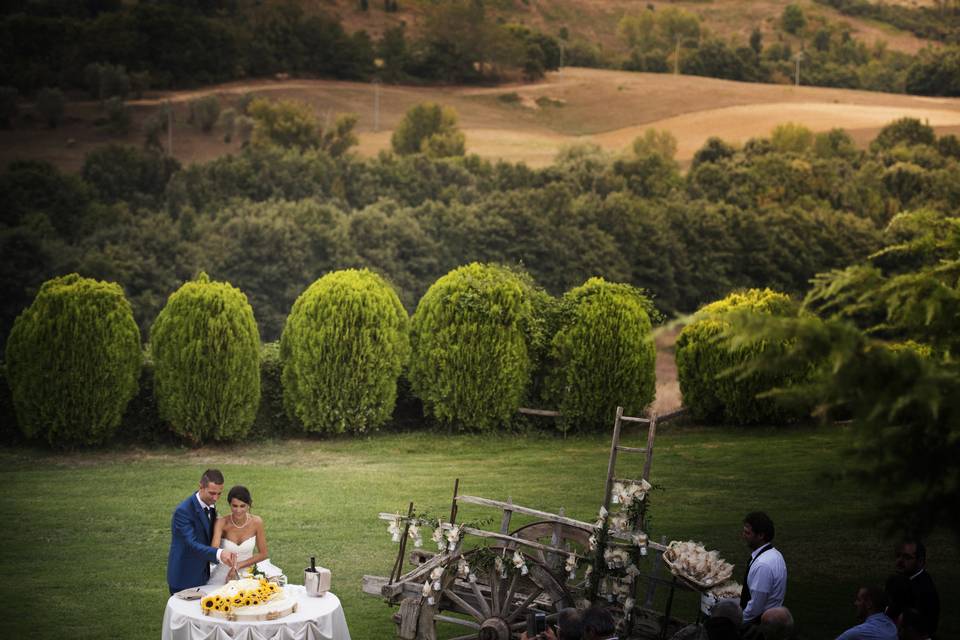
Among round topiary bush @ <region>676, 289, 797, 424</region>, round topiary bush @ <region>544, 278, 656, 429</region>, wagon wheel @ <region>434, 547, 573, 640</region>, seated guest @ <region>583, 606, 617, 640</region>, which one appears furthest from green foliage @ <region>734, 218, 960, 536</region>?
round topiary bush @ <region>676, 289, 797, 424</region>

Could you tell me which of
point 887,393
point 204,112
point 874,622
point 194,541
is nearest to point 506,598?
point 194,541

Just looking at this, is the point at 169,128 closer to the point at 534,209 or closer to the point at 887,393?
the point at 534,209

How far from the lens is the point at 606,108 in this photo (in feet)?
97.6

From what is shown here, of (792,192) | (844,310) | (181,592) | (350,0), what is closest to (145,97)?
(350,0)

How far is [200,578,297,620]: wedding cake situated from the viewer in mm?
8133

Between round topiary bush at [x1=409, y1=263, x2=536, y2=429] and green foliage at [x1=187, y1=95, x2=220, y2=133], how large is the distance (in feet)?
37.7

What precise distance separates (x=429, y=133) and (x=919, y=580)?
22.6 meters

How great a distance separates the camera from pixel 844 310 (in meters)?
5.98

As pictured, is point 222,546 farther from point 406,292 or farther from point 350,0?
point 350,0

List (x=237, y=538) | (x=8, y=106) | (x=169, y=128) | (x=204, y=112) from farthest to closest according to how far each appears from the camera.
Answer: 1. (x=204, y=112)
2. (x=169, y=128)
3. (x=8, y=106)
4. (x=237, y=538)

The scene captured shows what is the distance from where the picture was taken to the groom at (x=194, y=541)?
8.86 meters

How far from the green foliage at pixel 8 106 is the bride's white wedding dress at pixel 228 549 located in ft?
65.2

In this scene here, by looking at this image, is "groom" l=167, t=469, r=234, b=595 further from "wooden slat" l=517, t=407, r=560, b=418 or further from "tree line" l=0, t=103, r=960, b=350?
"tree line" l=0, t=103, r=960, b=350

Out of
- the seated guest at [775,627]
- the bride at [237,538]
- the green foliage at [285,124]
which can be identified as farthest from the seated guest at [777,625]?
the green foliage at [285,124]
